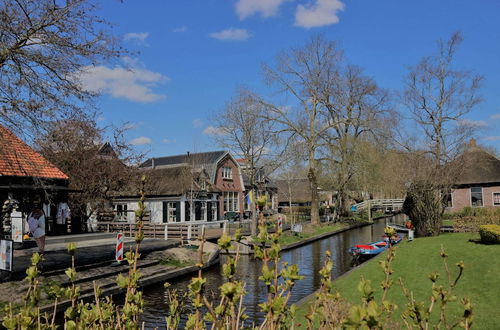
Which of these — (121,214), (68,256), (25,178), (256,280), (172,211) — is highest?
(25,178)

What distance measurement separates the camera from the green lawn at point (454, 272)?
28.8 ft

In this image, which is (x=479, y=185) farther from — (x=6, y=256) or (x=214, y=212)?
(x=6, y=256)

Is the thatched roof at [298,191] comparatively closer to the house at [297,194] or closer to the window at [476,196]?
the house at [297,194]

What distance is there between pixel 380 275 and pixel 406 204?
1587 cm

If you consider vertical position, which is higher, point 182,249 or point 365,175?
point 365,175

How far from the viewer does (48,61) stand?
11.7m

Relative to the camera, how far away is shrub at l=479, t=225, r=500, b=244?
15.6m

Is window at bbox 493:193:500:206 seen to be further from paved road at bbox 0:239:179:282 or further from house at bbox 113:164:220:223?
paved road at bbox 0:239:179:282

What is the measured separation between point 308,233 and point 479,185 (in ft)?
60.0

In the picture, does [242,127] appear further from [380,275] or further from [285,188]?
[285,188]

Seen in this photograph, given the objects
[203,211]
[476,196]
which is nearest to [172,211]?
[203,211]

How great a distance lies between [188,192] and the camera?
1460 inches

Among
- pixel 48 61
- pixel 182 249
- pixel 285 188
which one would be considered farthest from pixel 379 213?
pixel 48 61

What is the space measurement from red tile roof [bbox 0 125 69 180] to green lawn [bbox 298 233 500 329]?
10.1 metres
